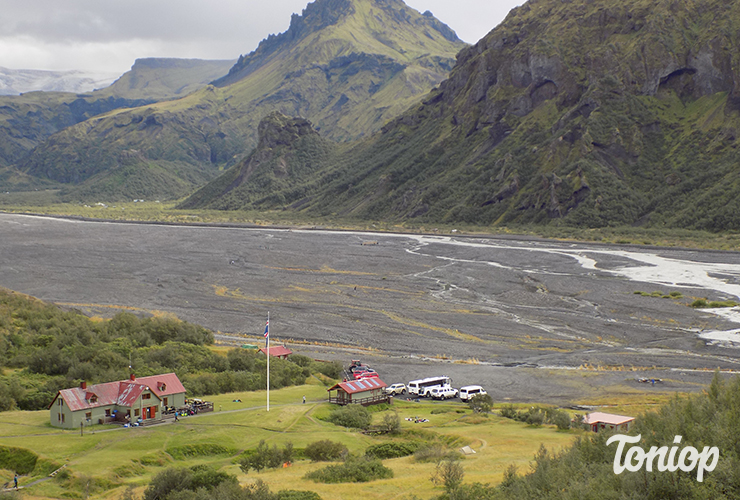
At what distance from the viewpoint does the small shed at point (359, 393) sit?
4400 centimetres

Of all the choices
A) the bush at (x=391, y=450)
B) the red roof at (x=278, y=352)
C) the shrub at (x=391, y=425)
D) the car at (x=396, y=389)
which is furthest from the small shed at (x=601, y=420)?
the red roof at (x=278, y=352)

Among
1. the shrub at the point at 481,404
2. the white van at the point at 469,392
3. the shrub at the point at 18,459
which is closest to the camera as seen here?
the shrub at the point at 18,459

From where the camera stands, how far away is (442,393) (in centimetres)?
4875

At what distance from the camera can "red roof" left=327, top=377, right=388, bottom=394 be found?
44125 millimetres

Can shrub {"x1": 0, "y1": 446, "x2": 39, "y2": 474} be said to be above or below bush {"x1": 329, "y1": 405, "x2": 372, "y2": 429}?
Result: above

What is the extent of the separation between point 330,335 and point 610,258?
67059 mm

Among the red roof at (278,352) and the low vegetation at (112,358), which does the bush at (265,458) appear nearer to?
the low vegetation at (112,358)

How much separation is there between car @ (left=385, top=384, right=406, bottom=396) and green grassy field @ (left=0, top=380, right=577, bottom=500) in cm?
477

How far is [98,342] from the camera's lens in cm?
5300

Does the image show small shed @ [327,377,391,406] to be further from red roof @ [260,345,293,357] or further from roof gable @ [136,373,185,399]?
red roof @ [260,345,293,357]

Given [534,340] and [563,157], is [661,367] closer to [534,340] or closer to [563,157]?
[534,340]

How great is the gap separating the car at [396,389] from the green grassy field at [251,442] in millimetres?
4770

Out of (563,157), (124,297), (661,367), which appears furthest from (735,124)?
(124,297)

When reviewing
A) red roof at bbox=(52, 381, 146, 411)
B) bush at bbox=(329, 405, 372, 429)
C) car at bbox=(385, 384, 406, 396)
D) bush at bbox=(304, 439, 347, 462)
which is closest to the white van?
car at bbox=(385, 384, 406, 396)
